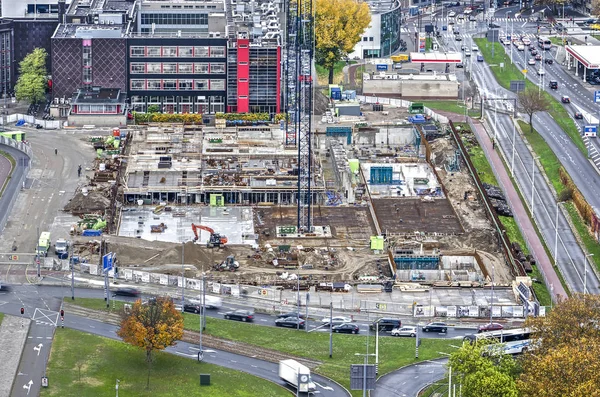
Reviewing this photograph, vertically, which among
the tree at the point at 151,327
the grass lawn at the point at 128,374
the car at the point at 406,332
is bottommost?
the grass lawn at the point at 128,374

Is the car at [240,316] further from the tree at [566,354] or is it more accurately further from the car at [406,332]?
the tree at [566,354]

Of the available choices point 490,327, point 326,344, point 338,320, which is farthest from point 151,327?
point 490,327

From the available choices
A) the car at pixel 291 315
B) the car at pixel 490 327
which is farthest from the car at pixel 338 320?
the car at pixel 490 327

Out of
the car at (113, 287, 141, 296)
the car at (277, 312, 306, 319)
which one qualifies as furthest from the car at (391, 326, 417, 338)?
the car at (113, 287, 141, 296)

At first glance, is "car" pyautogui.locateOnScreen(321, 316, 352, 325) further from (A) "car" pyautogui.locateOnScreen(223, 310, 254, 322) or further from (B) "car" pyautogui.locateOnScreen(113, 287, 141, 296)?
(B) "car" pyautogui.locateOnScreen(113, 287, 141, 296)

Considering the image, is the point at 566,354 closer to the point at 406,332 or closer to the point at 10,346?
the point at 406,332
